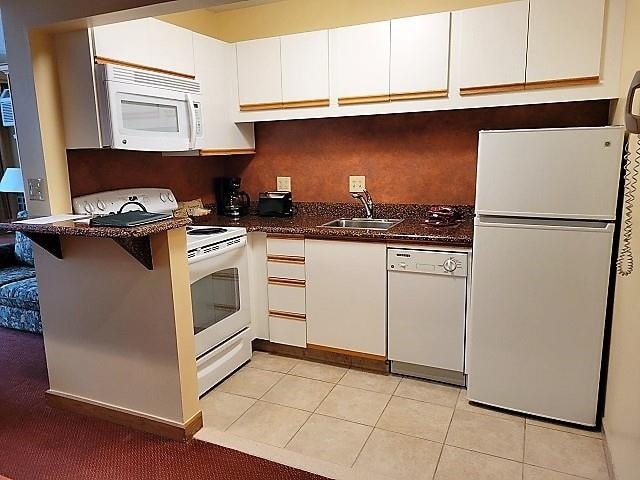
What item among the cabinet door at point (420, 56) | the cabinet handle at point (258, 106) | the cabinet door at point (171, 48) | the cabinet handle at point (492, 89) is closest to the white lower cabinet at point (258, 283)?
the cabinet handle at point (258, 106)

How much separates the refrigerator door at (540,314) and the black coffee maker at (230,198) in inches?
71.8

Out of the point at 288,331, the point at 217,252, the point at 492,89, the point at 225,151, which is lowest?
the point at 288,331

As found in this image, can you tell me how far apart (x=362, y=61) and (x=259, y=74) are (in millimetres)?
731

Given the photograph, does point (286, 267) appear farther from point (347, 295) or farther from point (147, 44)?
point (147, 44)

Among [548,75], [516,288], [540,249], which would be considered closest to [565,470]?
[516,288]

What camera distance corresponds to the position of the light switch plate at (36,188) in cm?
225

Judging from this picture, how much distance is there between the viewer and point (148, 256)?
2008 mm

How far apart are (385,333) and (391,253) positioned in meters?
0.49

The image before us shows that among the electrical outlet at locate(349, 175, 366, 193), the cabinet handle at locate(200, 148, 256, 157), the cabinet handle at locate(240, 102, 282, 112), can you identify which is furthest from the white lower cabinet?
the cabinet handle at locate(240, 102, 282, 112)

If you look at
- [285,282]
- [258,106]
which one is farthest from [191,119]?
[285,282]

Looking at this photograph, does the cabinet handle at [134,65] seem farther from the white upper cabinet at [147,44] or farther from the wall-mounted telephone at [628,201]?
the wall-mounted telephone at [628,201]

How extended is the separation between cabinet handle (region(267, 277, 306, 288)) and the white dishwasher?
1.88 feet

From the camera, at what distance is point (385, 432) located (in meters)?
2.21

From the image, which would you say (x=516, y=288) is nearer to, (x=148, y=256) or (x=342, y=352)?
(x=342, y=352)
